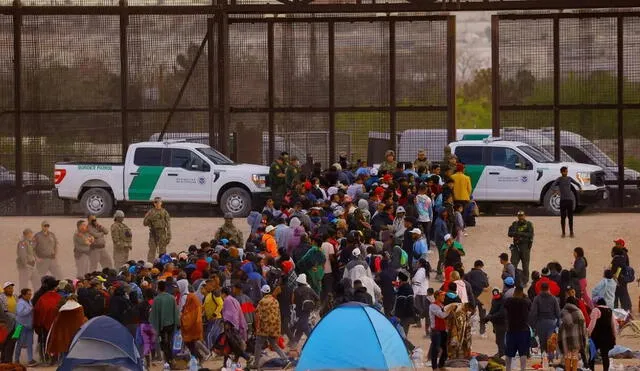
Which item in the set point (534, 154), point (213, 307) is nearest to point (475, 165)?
point (534, 154)

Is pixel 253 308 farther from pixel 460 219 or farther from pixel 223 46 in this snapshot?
pixel 223 46

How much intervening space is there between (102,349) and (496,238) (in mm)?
13528

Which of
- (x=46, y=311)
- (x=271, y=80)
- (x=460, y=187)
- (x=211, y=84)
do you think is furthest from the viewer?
(x=271, y=80)

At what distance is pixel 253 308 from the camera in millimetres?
25984

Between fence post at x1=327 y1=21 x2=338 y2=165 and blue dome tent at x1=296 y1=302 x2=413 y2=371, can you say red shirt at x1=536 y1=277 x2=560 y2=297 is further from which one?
fence post at x1=327 y1=21 x2=338 y2=165

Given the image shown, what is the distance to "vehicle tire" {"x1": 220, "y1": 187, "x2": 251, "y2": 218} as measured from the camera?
3834 cm

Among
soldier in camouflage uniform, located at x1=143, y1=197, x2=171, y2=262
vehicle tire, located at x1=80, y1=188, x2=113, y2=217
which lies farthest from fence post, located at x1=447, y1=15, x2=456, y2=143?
soldier in camouflage uniform, located at x1=143, y1=197, x2=171, y2=262

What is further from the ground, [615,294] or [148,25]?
[148,25]

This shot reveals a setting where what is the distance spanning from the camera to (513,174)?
37969 mm

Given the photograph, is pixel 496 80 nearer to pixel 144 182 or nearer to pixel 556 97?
pixel 556 97

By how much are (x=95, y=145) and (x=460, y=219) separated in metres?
11.9

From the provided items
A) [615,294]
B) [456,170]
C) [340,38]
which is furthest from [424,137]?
[615,294]

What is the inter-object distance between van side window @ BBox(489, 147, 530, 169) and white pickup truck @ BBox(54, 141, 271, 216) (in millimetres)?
4775

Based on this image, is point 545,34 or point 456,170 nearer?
point 456,170
